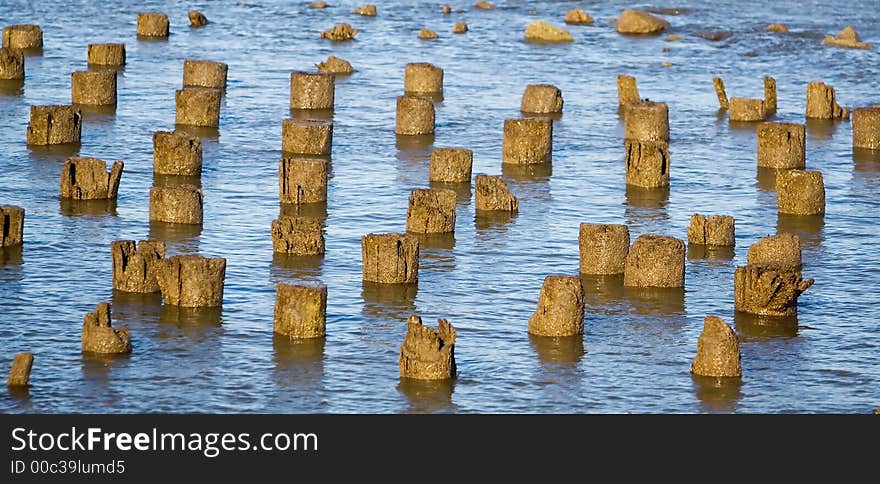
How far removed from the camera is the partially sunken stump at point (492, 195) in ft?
102

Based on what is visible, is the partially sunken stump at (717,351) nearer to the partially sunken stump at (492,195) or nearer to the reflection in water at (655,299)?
the reflection in water at (655,299)

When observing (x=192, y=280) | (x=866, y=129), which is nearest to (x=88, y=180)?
(x=192, y=280)

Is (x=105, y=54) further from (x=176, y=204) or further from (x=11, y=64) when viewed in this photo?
(x=176, y=204)

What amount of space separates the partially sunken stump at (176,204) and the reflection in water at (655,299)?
7.02 m

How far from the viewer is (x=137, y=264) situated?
25266mm

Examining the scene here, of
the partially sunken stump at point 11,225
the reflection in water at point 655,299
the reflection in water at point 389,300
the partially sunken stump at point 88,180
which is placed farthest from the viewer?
the partially sunken stump at point 88,180

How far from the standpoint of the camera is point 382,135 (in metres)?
38.4

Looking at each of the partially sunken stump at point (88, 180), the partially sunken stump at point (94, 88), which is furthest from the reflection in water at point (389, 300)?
the partially sunken stump at point (94, 88)

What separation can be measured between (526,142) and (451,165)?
2585mm

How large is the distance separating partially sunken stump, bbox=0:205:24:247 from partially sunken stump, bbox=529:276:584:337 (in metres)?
8.03

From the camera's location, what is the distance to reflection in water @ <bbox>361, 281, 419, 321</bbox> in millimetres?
25156

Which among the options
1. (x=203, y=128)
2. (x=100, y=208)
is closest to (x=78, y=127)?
(x=203, y=128)

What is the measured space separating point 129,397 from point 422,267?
7.09m
